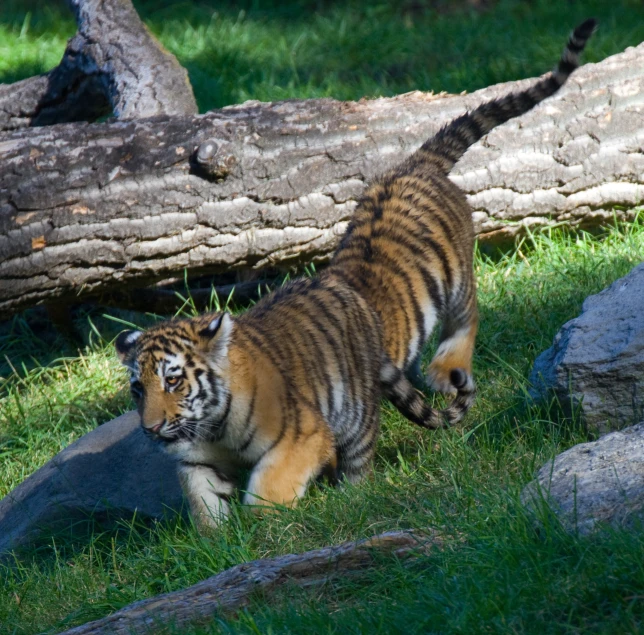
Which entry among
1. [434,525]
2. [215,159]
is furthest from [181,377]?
[215,159]

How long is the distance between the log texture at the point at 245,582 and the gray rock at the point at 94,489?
1.09m

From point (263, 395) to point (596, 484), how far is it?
128cm

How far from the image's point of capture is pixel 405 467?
11.8 feet

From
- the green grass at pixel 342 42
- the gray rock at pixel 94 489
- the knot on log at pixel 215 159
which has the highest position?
the knot on log at pixel 215 159

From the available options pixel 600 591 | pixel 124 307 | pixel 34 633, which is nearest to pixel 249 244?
pixel 124 307

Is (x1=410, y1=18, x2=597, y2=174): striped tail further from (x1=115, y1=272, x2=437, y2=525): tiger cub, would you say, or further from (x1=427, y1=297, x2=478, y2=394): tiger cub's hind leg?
(x1=115, y1=272, x2=437, y2=525): tiger cub

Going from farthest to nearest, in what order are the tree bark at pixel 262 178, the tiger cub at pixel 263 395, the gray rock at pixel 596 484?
1. the tree bark at pixel 262 178
2. the tiger cub at pixel 263 395
3. the gray rock at pixel 596 484

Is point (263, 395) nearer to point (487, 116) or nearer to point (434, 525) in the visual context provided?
point (434, 525)

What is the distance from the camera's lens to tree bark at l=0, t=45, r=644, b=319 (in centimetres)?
451

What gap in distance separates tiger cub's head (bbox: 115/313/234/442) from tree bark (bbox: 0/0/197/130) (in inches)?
91.5

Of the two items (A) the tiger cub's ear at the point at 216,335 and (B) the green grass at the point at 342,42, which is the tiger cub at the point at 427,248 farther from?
(B) the green grass at the point at 342,42

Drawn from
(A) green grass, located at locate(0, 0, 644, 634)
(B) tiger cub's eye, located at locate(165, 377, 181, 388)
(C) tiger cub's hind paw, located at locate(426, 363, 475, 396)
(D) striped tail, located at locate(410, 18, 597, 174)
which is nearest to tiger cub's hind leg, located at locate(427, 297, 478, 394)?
(C) tiger cub's hind paw, located at locate(426, 363, 475, 396)

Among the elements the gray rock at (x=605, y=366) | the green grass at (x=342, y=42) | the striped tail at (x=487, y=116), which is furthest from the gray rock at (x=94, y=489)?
the green grass at (x=342, y=42)

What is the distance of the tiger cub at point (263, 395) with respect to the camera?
338cm
